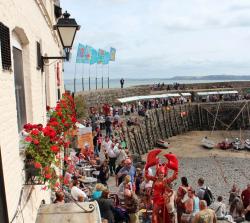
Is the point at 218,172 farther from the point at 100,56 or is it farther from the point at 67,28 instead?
the point at 67,28

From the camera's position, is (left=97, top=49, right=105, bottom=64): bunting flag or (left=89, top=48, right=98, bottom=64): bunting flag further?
(left=97, top=49, right=105, bottom=64): bunting flag

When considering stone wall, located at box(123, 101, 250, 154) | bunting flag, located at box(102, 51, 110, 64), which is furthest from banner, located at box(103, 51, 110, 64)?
stone wall, located at box(123, 101, 250, 154)

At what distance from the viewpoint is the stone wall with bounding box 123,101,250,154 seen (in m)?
38.3

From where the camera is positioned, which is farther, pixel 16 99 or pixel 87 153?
pixel 87 153

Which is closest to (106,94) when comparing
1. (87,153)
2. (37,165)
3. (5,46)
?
(87,153)

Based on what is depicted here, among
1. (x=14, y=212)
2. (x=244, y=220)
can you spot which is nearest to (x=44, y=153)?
(x=14, y=212)

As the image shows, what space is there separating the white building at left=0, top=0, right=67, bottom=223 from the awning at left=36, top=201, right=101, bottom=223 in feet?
0.54

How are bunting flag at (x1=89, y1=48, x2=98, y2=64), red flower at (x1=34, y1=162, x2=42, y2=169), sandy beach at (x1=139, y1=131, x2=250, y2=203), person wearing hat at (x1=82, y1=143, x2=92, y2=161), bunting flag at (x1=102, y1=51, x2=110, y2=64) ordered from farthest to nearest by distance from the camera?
bunting flag at (x1=102, y1=51, x2=110, y2=64)
bunting flag at (x1=89, y1=48, x2=98, y2=64)
sandy beach at (x1=139, y1=131, x2=250, y2=203)
person wearing hat at (x1=82, y1=143, x2=92, y2=161)
red flower at (x1=34, y1=162, x2=42, y2=169)

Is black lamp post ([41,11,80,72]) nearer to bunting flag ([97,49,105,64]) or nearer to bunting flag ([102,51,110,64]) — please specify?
bunting flag ([97,49,105,64])

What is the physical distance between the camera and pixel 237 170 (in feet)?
89.2

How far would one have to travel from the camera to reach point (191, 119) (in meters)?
46.2

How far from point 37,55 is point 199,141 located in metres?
34.7

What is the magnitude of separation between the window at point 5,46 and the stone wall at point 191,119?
1240 inches

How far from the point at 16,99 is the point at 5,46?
126cm
